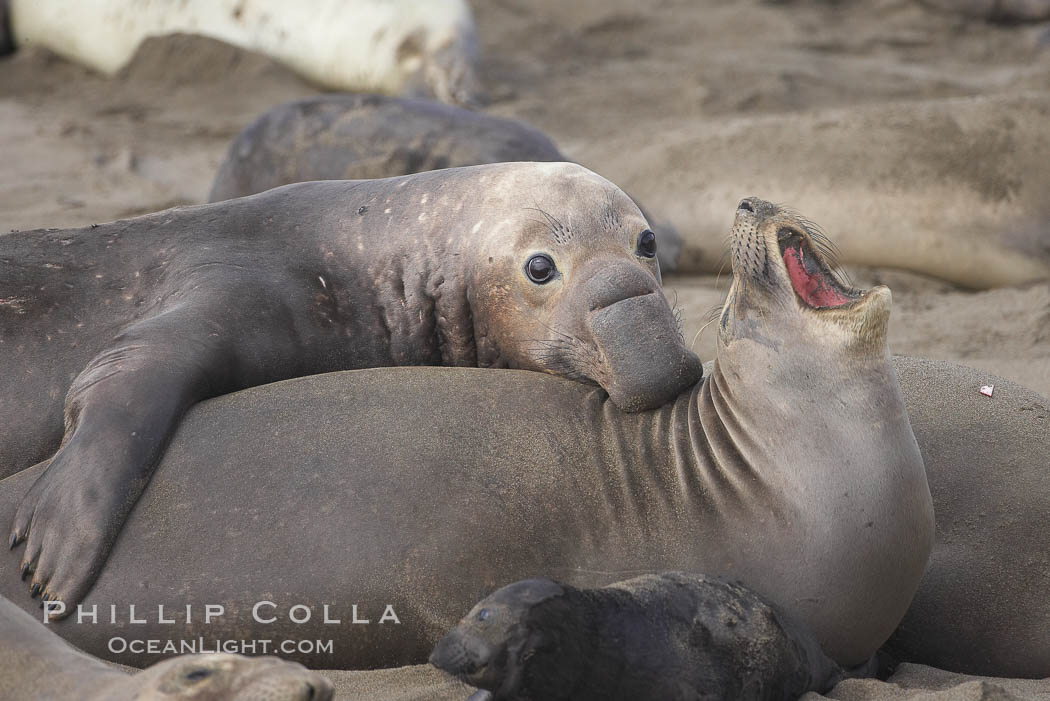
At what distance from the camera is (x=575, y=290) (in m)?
3.60

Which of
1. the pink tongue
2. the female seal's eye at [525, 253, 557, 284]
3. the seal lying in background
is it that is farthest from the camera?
the seal lying in background

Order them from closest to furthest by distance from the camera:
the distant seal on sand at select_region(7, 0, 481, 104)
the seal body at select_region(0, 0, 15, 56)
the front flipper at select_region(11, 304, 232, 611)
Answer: the front flipper at select_region(11, 304, 232, 611), the distant seal on sand at select_region(7, 0, 481, 104), the seal body at select_region(0, 0, 15, 56)

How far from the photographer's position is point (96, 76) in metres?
9.17

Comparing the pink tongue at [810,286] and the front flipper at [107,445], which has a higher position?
the pink tongue at [810,286]

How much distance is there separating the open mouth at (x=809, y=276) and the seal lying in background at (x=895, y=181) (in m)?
3.19

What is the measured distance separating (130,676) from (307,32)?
23.8 ft

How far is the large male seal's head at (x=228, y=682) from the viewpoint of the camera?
2.10 metres

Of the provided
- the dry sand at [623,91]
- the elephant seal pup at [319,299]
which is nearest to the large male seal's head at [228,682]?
the elephant seal pup at [319,299]

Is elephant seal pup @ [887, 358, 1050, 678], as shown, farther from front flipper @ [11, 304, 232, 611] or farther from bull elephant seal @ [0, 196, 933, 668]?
front flipper @ [11, 304, 232, 611]

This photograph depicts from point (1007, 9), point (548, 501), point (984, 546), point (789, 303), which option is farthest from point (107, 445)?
point (1007, 9)

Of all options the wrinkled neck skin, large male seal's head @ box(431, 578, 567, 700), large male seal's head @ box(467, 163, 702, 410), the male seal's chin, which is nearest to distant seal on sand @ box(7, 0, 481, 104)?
large male seal's head @ box(467, 163, 702, 410)

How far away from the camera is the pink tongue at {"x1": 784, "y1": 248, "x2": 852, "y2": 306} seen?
305 cm

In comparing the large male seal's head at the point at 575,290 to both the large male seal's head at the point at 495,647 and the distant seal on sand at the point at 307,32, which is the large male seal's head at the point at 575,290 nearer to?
the large male seal's head at the point at 495,647

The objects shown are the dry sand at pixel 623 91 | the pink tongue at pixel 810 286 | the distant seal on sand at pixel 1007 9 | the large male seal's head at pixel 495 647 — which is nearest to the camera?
the large male seal's head at pixel 495 647
